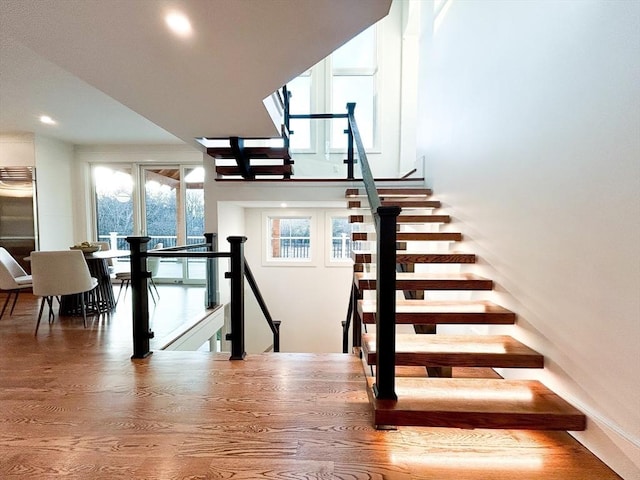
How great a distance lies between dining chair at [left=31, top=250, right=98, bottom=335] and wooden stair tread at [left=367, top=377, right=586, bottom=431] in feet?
11.3

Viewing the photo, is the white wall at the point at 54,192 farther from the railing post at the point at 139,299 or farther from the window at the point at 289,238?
the railing post at the point at 139,299

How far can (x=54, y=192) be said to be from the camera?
5578mm

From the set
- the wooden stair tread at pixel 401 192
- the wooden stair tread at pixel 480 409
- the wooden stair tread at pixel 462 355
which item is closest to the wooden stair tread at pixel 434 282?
the wooden stair tread at pixel 462 355

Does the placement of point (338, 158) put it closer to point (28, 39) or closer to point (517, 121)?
point (517, 121)

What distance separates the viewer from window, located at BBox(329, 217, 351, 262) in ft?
20.1

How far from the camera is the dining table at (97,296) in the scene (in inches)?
154

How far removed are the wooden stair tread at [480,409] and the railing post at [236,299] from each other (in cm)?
123

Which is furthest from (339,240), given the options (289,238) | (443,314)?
(443,314)

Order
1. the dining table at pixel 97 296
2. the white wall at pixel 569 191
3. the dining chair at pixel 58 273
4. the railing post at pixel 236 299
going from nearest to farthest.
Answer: the white wall at pixel 569 191
the railing post at pixel 236 299
the dining chair at pixel 58 273
the dining table at pixel 97 296

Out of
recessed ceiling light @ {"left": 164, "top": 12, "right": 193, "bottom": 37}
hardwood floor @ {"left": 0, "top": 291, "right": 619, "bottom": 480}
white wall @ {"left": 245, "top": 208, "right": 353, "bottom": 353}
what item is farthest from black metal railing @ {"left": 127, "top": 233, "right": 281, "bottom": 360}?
white wall @ {"left": 245, "top": 208, "right": 353, "bottom": 353}

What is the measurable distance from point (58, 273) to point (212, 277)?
169 centimetres

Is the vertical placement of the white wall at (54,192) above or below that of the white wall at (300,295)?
above

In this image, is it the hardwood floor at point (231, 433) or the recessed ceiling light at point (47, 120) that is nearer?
the hardwood floor at point (231, 433)

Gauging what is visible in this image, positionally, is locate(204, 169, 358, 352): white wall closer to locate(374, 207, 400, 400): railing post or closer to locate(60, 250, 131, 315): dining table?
locate(60, 250, 131, 315): dining table
